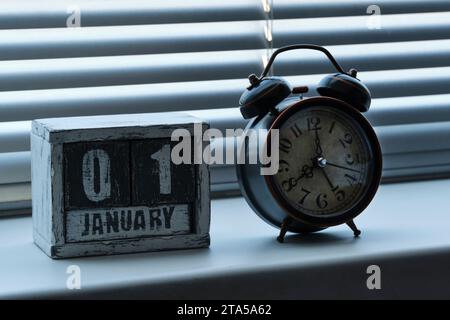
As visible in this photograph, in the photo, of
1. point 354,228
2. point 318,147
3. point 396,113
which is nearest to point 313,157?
point 318,147

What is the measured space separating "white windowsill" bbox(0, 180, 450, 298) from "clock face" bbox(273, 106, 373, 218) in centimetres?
7

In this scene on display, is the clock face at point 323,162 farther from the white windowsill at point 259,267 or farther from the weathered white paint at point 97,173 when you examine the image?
the weathered white paint at point 97,173

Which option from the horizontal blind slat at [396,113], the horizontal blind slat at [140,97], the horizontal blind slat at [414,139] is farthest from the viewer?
the horizontal blind slat at [414,139]

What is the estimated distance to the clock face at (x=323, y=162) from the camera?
1.50m

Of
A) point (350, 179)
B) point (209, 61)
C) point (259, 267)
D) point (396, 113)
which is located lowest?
point (259, 267)

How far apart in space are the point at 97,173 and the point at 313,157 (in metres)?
0.32

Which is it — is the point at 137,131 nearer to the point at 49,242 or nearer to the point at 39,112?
the point at 49,242

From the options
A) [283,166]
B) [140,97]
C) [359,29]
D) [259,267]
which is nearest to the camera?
[259,267]

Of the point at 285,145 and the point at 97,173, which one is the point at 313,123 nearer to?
the point at 285,145

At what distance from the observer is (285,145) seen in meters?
1.50

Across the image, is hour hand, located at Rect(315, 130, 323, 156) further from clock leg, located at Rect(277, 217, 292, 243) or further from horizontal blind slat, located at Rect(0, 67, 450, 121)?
horizontal blind slat, located at Rect(0, 67, 450, 121)

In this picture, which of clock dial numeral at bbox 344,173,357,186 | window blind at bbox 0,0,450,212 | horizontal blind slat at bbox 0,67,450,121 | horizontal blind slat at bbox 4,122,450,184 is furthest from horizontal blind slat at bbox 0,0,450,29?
clock dial numeral at bbox 344,173,357,186

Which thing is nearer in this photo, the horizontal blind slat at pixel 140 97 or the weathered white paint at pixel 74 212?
the weathered white paint at pixel 74 212

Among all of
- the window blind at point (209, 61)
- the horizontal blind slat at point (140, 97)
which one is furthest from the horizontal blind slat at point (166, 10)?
the horizontal blind slat at point (140, 97)
